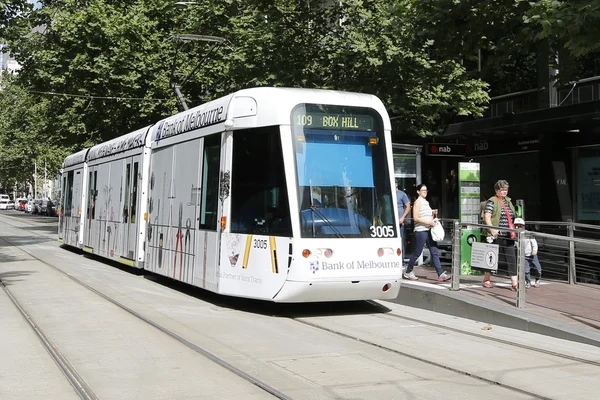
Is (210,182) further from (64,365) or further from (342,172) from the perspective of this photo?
(64,365)

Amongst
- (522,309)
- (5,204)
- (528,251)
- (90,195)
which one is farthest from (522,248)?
(5,204)

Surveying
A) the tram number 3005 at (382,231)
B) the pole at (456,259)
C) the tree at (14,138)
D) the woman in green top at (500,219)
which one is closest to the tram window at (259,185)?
the tram number 3005 at (382,231)

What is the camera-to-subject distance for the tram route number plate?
34.6 ft

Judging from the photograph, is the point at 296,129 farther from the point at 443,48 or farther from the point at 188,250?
the point at 443,48

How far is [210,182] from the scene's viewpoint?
10.7 meters

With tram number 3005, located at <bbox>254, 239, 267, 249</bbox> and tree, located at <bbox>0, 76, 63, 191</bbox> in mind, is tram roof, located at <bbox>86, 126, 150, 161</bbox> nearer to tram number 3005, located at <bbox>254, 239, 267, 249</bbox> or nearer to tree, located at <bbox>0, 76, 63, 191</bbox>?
tram number 3005, located at <bbox>254, 239, 267, 249</bbox>

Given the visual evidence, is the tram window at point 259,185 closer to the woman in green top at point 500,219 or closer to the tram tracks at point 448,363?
the tram tracks at point 448,363

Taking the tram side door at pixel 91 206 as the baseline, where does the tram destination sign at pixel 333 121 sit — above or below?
above

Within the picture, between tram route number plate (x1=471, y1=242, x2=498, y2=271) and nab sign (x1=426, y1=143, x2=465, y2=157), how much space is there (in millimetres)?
9765

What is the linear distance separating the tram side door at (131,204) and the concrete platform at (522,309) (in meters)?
6.14

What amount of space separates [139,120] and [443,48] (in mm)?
18995

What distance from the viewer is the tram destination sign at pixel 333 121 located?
944 cm

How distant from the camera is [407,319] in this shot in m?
9.70

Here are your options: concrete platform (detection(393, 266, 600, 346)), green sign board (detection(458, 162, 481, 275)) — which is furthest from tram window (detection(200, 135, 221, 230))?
green sign board (detection(458, 162, 481, 275))
